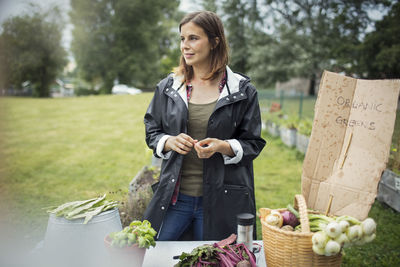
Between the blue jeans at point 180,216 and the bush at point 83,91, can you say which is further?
the bush at point 83,91

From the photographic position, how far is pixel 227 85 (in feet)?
5.76

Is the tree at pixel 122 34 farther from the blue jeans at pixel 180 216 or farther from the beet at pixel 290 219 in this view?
the beet at pixel 290 219

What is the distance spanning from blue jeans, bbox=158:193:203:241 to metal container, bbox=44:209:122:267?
1.98 feet

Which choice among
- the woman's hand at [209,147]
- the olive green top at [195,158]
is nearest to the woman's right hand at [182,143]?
the woman's hand at [209,147]

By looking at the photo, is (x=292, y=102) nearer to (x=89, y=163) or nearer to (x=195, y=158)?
(x=89, y=163)

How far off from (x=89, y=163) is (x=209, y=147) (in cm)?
534

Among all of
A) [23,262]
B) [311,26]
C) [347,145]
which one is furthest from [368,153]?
[311,26]

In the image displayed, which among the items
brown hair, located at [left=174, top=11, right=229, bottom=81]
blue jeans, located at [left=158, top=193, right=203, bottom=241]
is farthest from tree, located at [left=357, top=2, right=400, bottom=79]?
blue jeans, located at [left=158, top=193, right=203, bottom=241]

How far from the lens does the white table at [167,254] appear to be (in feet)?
4.34

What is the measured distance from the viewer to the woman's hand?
59.0 inches

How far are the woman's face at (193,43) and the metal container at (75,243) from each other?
97 centimetres

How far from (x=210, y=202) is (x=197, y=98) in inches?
→ 22.6

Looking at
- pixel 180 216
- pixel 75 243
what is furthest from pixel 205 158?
pixel 75 243

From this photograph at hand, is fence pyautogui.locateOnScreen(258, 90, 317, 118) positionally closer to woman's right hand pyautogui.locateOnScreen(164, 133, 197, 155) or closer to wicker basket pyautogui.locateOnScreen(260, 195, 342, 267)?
woman's right hand pyautogui.locateOnScreen(164, 133, 197, 155)
